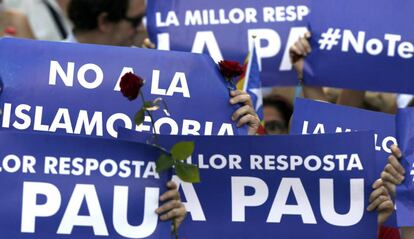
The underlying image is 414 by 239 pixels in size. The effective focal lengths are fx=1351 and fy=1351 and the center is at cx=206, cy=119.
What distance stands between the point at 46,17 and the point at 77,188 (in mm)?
4359

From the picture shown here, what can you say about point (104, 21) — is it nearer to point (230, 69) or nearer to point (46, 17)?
point (46, 17)

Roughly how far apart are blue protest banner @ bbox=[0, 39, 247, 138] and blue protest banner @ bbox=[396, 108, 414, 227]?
23.9 inches

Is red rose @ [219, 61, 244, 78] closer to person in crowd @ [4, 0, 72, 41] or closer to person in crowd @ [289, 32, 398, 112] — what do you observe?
person in crowd @ [289, 32, 398, 112]

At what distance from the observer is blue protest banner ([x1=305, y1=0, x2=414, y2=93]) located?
6387mm

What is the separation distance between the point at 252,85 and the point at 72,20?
4.87 feet

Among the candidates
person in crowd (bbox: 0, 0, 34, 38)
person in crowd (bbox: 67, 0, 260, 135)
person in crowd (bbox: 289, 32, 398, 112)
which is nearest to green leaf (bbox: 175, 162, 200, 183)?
person in crowd (bbox: 289, 32, 398, 112)

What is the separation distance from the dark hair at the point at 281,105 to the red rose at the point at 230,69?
6.48ft

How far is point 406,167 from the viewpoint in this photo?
503 centimetres

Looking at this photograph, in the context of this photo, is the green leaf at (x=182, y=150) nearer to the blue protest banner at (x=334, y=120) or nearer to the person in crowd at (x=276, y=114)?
the blue protest banner at (x=334, y=120)

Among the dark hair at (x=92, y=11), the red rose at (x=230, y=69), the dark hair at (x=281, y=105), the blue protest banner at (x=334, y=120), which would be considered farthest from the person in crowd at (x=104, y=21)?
the red rose at (x=230, y=69)

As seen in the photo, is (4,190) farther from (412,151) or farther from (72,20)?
(72,20)

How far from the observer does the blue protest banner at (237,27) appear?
657 cm

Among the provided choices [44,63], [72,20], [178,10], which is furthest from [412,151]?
[72,20]

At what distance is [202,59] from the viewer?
521 centimetres
